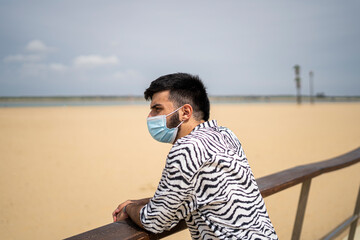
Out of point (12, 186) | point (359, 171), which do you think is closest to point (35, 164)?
point (12, 186)

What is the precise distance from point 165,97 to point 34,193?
5607 millimetres

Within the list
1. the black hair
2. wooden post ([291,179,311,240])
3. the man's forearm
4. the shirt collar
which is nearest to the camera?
the man's forearm

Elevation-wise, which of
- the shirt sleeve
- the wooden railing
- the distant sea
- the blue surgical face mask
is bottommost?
the distant sea

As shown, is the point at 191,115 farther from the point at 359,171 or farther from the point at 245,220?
the point at 359,171

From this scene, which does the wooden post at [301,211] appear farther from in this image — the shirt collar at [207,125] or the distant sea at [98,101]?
the distant sea at [98,101]

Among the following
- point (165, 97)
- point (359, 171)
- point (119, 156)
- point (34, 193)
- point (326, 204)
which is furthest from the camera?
point (119, 156)

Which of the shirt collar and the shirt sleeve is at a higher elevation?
the shirt collar

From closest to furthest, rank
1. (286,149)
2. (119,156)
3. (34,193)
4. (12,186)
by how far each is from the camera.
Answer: (34,193) < (12,186) < (119,156) < (286,149)

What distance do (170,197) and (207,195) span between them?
0.49 feet

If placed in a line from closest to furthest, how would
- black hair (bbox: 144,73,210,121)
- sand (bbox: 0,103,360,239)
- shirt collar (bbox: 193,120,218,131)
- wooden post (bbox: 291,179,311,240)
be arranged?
shirt collar (bbox: 193,120,218,131), black hair (bbox: 144,73,210,121), wooden post (bbox: 291,179,311,240), sand (bbox: 0,103,360,239)

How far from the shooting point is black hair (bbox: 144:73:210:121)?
61.2 inches

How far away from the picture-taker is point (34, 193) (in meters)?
6.06

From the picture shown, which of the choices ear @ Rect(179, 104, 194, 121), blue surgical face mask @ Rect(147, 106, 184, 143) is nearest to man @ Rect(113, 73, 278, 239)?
ear @ Rect(179, 104, 194, 121)

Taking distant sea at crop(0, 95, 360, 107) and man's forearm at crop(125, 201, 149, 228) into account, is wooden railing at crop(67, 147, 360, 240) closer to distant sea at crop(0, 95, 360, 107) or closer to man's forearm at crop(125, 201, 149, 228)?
man's forearm at crop(125, 201, 149, 228)
